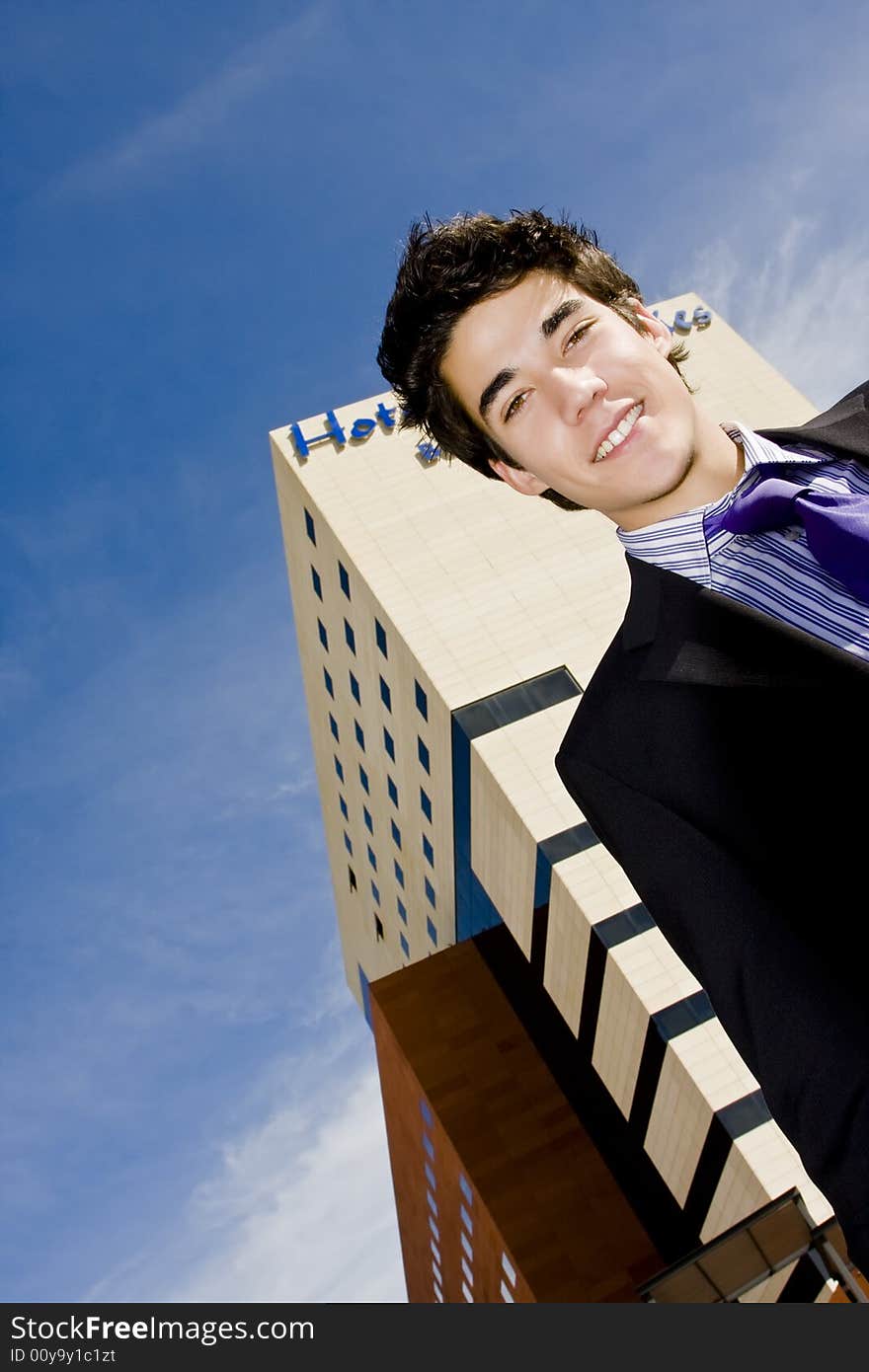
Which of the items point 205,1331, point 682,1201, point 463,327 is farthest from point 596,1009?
point 463,327

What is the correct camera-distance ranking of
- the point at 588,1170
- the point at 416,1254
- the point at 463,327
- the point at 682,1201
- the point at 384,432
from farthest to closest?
1. the point at 416,1254
2. the point at 384,432
3. the point at 588,1170
4. the point at 682,1201
5. the point at 463,327

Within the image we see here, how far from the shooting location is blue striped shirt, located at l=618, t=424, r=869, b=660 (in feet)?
14.4

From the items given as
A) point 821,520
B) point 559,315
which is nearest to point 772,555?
point 821,520

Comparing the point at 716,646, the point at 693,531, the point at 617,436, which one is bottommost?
the point at 716,646

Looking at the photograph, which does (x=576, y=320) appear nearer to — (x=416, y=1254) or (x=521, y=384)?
(x=521, y=384)

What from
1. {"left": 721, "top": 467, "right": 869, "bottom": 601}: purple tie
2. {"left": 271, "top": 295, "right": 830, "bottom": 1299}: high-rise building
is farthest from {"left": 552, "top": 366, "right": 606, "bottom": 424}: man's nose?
{"left": 271, "top": 295, "right": 830, "bottom": 1299}: high-rise building

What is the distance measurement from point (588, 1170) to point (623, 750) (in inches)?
900

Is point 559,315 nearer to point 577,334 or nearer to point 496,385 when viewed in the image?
point 577,334

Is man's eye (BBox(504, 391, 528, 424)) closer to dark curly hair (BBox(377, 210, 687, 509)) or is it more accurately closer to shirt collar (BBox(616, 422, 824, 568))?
dark curly hair (BBox(377, 210, 687, 509))

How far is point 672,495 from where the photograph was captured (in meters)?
5.34

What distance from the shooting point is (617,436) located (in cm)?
531

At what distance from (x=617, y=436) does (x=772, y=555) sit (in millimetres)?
1124

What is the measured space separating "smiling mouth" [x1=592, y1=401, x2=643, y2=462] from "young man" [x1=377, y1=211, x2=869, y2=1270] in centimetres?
1

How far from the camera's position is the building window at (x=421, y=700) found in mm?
26328
